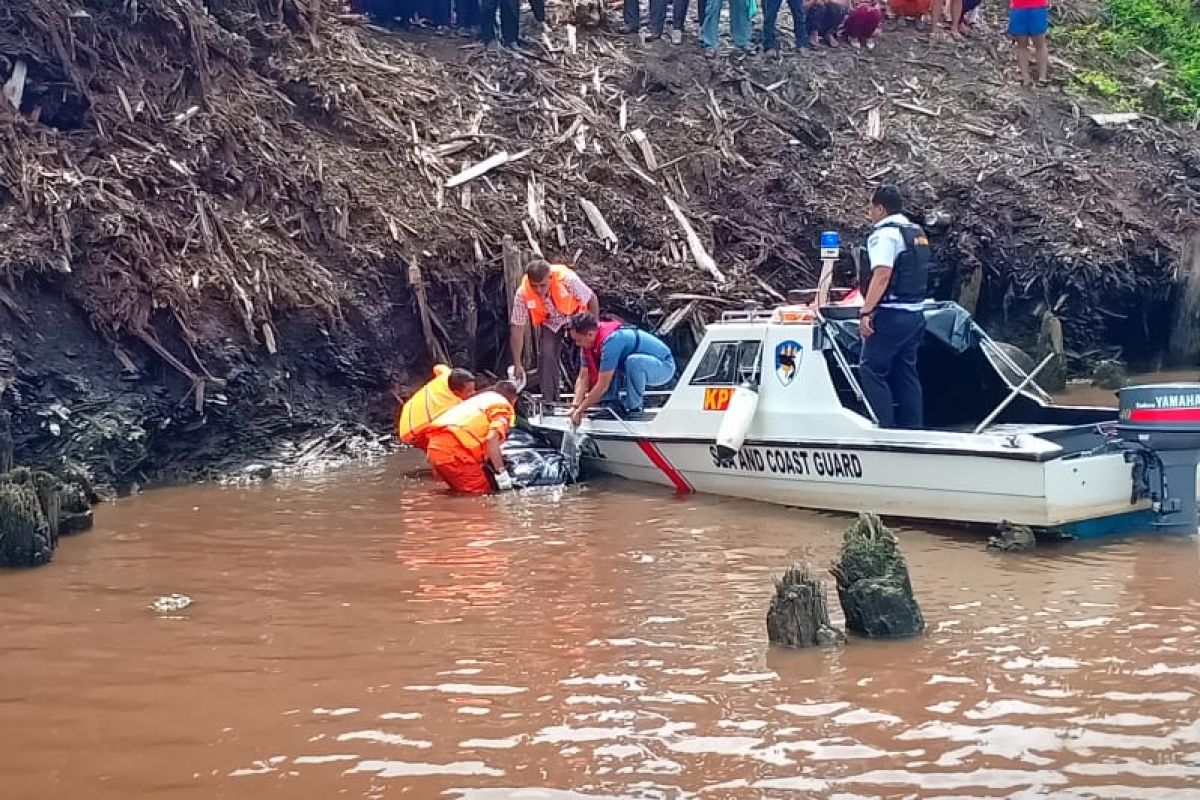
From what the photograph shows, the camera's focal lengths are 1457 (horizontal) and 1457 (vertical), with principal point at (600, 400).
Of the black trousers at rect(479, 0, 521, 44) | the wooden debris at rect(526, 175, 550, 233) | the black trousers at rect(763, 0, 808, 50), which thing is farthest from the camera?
the black trousers at rect(763, 0, 808, 50)

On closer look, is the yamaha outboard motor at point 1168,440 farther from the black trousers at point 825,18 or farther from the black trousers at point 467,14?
the black trousers at point 825,18

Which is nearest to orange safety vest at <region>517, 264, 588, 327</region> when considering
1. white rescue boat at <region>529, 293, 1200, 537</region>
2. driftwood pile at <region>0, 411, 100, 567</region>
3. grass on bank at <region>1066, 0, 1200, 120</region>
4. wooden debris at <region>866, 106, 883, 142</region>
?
white rescue boat at <region>529, 293, 1200, 537</region>

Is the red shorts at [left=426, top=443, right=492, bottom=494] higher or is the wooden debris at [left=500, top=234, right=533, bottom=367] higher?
the wooden debris at [left=500, top=234, right=533, bottom=367]

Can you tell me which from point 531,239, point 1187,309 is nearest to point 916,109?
point 1187,309

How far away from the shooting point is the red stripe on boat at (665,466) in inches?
476

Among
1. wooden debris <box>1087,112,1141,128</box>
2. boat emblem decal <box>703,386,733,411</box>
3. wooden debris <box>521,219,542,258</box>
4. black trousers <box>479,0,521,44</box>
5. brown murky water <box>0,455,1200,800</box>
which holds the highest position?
black trousers <box>479,0,521,44</box>

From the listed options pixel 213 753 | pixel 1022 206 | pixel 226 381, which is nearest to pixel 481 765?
pixel 213 753

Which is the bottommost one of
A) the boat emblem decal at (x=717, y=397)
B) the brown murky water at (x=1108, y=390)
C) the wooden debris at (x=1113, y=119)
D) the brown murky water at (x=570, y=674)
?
the brown murky water at (x=570, y=674)

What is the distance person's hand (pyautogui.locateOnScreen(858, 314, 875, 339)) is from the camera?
10.5 metres

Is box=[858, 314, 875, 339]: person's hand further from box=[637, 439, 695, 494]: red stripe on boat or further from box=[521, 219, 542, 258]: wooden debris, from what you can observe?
box=[521, 219, 542, 258]: wooden debris

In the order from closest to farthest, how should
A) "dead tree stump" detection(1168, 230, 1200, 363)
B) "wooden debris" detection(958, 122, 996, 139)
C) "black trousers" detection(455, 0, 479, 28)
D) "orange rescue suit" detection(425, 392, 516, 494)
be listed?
"orange rescue suit" detection(425, 392, 516, 494)
"dead tree stump" detection(1168, 230, 1200, 363)
"black trousers" detection(455, 0, 479, 28)
"wooden debris" detection(958, 122, 996, 139)

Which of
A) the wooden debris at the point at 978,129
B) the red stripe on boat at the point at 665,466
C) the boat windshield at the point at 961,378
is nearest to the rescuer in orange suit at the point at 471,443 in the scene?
the red stripe on boat at the point at 665,466

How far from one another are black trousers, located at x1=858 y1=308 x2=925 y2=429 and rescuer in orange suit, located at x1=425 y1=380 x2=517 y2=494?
10.4 feet

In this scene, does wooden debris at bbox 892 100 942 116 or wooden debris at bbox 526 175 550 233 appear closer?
wooden debris at bbox 526 175 550 233
